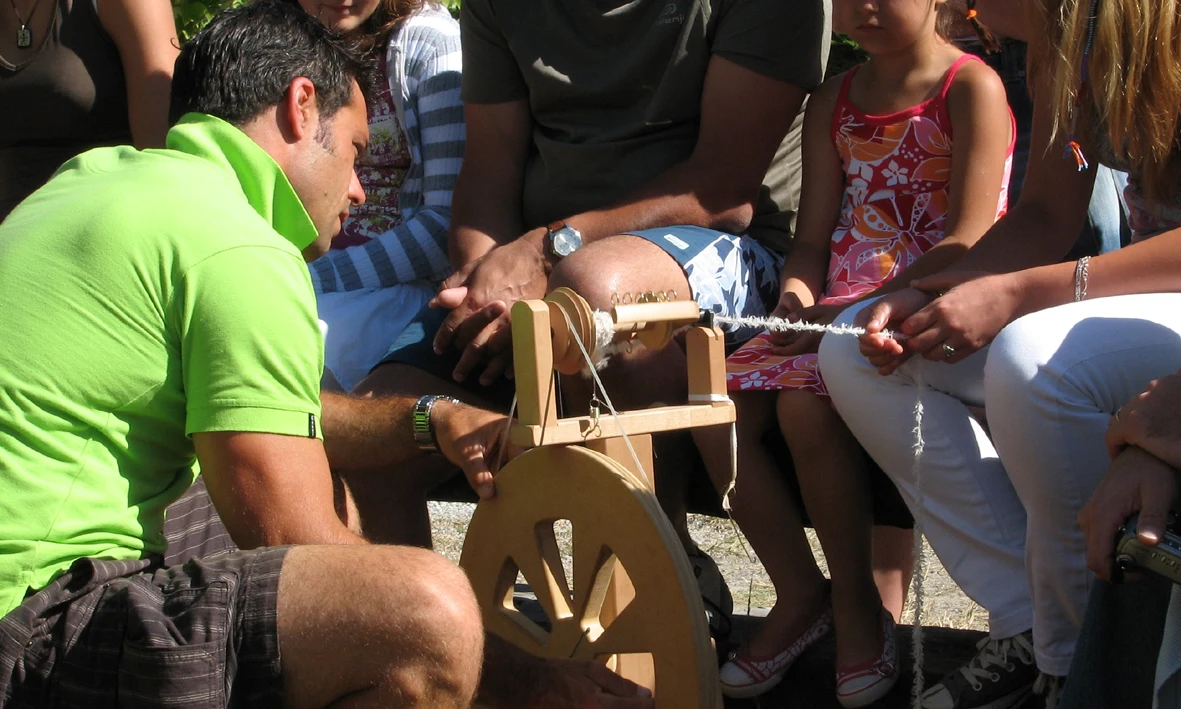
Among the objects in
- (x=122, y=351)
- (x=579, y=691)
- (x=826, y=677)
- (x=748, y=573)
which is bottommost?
(x=748, y=573)

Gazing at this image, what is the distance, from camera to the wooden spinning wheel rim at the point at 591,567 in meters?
1.78

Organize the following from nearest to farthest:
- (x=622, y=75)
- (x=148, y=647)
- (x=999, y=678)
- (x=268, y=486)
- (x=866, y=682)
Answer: (x=148, y=647) < (x=268, y=486) < (x=999, y=678) < (x=866, y=682) < (x=622, y=75)

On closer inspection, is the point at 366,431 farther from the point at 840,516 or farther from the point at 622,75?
the point at 622,75

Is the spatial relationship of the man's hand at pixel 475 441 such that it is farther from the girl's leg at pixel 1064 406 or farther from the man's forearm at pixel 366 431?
the girl's leg at pixel 1064 406

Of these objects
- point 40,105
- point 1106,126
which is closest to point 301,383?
point 1106,126

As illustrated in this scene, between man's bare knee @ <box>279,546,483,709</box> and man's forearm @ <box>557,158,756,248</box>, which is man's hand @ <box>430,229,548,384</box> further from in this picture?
man's bare knee @ <box>279,546,483,709</box>

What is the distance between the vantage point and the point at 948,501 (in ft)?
6.71

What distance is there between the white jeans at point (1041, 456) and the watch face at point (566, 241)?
0.85 metres

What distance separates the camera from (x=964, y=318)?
1.97 meters

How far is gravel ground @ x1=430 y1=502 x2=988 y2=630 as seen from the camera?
11.0 feet

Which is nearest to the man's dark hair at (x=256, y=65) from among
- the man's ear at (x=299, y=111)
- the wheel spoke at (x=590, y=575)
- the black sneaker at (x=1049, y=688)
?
the man's ear at (x=299, y=111)

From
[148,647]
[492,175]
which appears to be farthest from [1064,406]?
[492,175]

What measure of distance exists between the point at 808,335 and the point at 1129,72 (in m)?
0.71

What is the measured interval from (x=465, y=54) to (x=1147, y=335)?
1.75 metres
